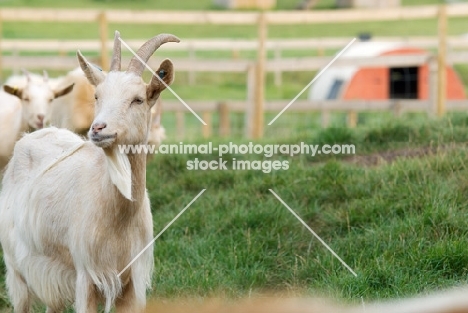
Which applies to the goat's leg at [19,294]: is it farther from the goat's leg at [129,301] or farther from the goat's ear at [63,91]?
the goat's ear at [63,91]

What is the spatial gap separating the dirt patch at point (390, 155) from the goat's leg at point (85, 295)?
4.04m

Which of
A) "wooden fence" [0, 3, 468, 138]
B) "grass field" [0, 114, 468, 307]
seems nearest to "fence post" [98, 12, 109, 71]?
"wooden fence" [0, 3, 468, 138]

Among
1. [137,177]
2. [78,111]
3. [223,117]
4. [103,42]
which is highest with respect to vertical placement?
[103,42]

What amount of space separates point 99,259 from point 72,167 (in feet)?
2.66

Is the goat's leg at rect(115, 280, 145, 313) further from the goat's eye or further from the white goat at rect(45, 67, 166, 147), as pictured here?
the white goat at rect(45, 67, 166, 147)

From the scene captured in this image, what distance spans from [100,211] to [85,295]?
53 centimetres

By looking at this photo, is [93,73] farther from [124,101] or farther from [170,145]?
[170,145]

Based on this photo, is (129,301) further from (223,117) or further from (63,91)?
(223,117)

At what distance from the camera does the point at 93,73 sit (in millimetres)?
6031

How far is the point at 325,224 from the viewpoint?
8258mm

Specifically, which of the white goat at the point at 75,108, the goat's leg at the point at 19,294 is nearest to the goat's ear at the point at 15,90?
the white goat at the point at 75,108

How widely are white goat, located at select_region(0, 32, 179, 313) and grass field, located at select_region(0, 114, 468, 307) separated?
Answer: 1.22 m

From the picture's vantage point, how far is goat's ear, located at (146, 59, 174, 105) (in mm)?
5938

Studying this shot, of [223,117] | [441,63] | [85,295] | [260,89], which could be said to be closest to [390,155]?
[85,295]
